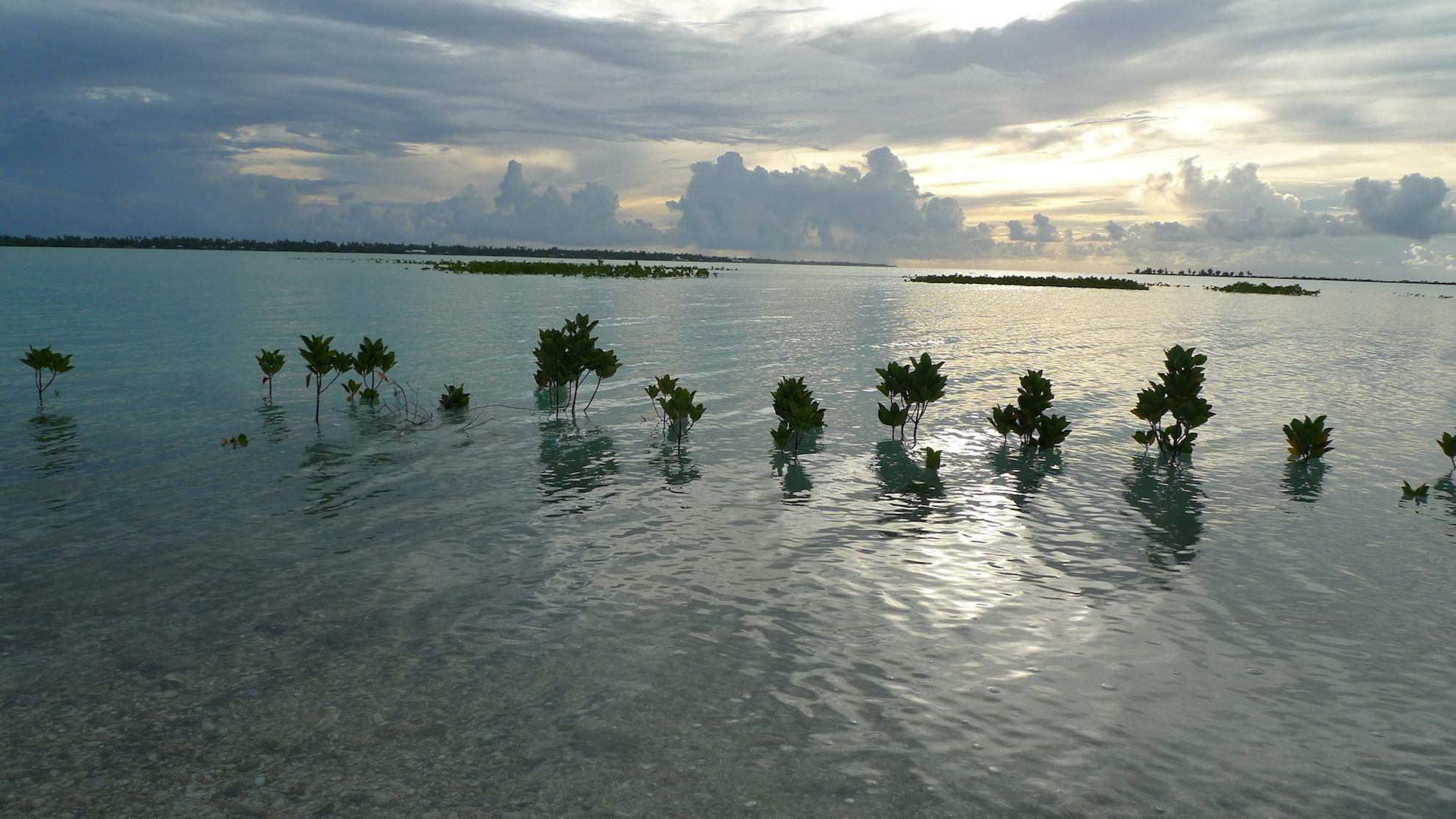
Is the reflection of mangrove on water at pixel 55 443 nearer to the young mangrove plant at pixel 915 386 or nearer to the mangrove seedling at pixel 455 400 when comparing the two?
the mangrove seedling at pixel 455 400

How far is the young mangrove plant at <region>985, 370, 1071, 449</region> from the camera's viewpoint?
17.7 metres

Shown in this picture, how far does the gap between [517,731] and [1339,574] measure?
10769mm

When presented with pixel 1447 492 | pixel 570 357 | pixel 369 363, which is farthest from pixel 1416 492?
pixel 369 363

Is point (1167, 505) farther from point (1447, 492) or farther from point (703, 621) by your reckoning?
point (703, 621)

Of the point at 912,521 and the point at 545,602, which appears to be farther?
the point at 912,521

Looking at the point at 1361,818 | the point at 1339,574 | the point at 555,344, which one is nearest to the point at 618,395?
the point at 555,344

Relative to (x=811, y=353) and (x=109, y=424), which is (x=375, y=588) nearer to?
(x=109, y=424)

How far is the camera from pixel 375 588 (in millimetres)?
9320

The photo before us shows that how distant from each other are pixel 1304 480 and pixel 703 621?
13.9 m

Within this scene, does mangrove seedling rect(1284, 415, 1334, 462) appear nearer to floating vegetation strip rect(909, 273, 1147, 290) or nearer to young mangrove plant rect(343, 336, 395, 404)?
young mangrove plant rect(343, 336, 395, 404)

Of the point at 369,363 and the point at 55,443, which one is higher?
the point at 369,363

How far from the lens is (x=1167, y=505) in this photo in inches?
546

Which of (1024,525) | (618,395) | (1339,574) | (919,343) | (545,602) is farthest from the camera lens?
(919,343)

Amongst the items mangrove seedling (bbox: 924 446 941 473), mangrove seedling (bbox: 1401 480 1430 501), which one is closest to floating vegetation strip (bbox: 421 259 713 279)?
mangrove seedling (bbox: 924 446 941 473)
